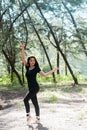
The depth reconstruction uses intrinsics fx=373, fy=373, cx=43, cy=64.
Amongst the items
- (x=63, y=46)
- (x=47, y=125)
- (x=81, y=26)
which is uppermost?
(x=47, y=125)

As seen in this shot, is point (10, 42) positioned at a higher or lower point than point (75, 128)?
lower

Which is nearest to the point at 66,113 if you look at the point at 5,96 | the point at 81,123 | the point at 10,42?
the point at 81,123

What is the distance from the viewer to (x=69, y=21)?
3462 cm

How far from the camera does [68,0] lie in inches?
1148

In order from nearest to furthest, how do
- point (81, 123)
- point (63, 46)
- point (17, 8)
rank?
point (81, 123) → point (17, 8) → point (63, 46)

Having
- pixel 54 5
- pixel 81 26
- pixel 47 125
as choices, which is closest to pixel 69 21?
pixel 81 26

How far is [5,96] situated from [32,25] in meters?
12.8

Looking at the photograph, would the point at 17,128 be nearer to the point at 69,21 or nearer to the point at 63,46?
the point at 69,21

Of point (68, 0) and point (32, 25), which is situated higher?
point (68, 0)

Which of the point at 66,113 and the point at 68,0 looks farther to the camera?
the point at 68,0

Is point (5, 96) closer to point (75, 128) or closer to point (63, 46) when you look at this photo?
point (75, 128)

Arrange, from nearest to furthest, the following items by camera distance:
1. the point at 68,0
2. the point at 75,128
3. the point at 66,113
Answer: the point at 75,128
the point at 66,113
the point at 68,0

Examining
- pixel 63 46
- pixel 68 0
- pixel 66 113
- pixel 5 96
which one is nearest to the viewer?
pixel 66 113

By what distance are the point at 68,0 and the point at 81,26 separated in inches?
184
